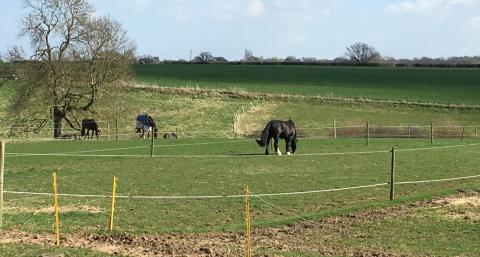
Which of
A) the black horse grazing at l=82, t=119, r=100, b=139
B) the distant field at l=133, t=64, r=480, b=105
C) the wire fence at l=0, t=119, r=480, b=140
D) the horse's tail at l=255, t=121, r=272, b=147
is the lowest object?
the wire fence at l=0, t=119, r=480, b=140

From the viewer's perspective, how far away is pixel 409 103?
2173 inches

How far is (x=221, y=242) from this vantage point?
33.5ft

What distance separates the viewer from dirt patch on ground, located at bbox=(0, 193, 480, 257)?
30.5ft

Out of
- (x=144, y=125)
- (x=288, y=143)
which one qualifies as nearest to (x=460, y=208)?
(x=288, y=143)

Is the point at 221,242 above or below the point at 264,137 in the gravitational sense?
below

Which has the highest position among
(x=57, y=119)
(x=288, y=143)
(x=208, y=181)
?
(x=57, y=119)

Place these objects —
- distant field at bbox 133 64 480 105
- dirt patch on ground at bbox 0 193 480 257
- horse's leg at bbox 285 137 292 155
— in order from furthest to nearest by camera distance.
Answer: distant field at bbox 133 64 480 105, horse's leg at bbox 285 137 292 155, dirt patch on ground at bbox 0 193 480 257

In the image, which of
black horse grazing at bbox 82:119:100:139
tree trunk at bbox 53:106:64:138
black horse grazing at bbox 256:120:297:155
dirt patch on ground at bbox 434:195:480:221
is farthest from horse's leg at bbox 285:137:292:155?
tree trunk at bbox 53:106:64:138

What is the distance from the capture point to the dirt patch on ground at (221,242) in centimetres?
930

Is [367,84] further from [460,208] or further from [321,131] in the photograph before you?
[460,208]

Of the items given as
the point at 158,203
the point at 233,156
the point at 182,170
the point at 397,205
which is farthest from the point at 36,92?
the point at 397,205

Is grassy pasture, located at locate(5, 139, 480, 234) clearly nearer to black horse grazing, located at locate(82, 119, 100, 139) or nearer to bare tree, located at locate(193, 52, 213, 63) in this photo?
black horse grazing, located at locate(82, 119, 100, 139)

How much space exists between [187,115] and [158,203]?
34.9 m

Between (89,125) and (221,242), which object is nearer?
(221,242)
